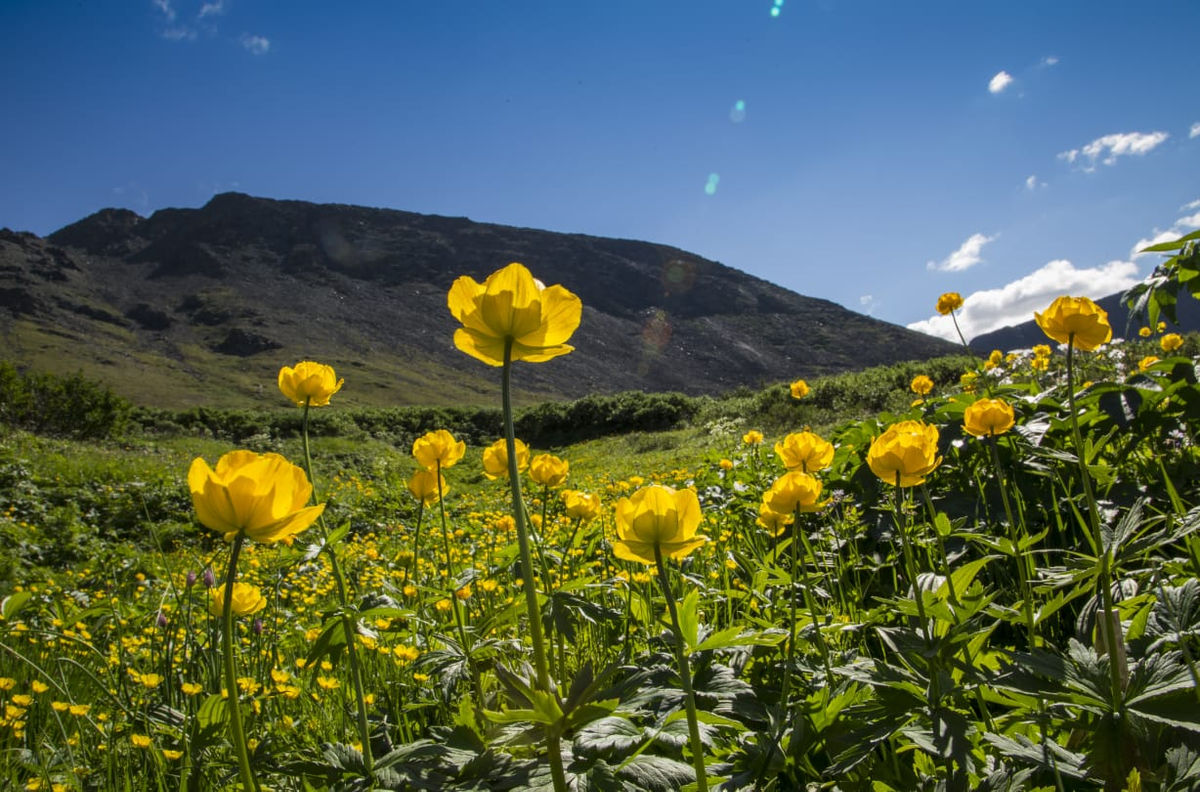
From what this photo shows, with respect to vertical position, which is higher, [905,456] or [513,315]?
[513,315]

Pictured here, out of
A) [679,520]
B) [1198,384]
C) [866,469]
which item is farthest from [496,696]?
[1198,384]

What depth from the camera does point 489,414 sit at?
2044 centimetres

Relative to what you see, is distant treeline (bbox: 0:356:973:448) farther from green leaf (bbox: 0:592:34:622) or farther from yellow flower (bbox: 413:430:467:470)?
green leaf (bbox: 0:592:34:622)

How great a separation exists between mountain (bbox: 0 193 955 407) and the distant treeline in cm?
2694

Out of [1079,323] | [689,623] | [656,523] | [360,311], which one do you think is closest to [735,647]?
[689,623]

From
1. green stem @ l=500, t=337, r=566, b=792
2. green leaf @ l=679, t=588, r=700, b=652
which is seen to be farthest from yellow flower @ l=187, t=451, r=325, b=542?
green leaf @ l=679, t=588, r=700, b=652

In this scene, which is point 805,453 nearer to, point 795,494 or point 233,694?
point 795,494

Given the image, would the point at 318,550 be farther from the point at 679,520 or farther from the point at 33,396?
the point at 33,396

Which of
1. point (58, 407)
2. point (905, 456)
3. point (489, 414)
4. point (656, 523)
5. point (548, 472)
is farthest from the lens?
point (489, 414)

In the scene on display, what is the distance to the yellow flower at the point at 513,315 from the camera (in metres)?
0.92

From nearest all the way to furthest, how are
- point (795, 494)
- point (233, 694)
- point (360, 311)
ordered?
1. point (233, 694)
2. point (795, 494)
3. point (360, 311)

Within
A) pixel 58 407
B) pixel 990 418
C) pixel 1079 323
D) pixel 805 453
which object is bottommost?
pixel 58 407

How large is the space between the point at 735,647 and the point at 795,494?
34cm

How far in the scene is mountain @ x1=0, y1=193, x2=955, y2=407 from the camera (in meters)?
49.9
